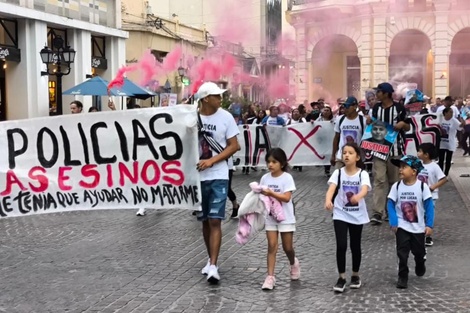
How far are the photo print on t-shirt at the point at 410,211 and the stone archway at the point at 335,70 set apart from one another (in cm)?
3047

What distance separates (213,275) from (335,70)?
112ft

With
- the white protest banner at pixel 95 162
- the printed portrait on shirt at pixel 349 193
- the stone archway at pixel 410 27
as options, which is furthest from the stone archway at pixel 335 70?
the printed portrait on shirt at pixel 349 193

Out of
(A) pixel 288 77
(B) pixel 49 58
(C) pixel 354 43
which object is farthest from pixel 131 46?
(B) pixel 49 58

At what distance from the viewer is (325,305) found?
5.89m

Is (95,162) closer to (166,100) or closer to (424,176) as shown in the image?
(424,176)

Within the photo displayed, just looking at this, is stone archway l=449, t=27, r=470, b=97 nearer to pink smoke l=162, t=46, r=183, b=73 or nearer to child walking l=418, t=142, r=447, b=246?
pink smoke l=162, t=46, r=183, b=73

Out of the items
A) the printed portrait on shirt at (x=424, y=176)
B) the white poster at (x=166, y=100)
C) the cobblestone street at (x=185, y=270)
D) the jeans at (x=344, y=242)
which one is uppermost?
the white poster at (x=166, y=100)

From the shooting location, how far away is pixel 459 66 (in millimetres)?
37875

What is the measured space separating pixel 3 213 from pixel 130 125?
154 centimetres

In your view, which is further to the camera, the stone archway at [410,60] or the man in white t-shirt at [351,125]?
the stone archway at [410,60]

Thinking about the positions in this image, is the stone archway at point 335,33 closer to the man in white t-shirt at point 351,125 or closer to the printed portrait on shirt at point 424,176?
the man in white t-shirt at point 351,125

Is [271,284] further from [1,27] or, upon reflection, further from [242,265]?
[1,27]

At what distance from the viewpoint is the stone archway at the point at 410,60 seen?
36.8 metres

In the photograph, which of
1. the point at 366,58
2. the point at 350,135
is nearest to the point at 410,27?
the point at 366,58
